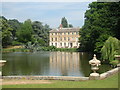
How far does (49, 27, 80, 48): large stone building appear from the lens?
73.0 meters

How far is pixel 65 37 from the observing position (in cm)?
7456

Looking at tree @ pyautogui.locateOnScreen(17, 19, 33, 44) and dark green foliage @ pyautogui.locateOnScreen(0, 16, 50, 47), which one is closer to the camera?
dark green foliage @ pyautogui.locateOnScreen(0, 16, 50, 47)

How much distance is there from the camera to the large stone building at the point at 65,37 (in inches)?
2875

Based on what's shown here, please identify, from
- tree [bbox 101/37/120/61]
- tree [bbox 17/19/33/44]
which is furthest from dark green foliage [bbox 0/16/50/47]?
tree [bbox 101/37/120/61]

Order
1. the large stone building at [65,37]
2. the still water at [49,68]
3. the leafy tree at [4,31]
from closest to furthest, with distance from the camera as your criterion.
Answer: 1. the still water at [49,68]
2. the leafy tree at [4,31]
3. the large stone building at [65,37]

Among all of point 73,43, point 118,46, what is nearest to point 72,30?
point 73,43

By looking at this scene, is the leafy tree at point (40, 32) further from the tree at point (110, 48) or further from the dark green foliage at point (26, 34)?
the tree at point (110, 48)

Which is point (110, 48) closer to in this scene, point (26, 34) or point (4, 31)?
point (4, 31)

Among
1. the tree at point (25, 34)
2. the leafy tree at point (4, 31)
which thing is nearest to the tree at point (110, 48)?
the leafy tree at point (4, 31)

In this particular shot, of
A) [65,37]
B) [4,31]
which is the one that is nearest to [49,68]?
[4,31]

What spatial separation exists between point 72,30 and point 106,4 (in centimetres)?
4971

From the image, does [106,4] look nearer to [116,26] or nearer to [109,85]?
[116,26]

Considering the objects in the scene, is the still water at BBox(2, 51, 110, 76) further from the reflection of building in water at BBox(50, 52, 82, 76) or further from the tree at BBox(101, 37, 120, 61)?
the tree at BBox(101, 37, 120, 61)

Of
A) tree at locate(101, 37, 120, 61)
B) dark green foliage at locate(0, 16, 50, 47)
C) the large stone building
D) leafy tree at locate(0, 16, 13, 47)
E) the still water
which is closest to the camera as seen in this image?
the still water
